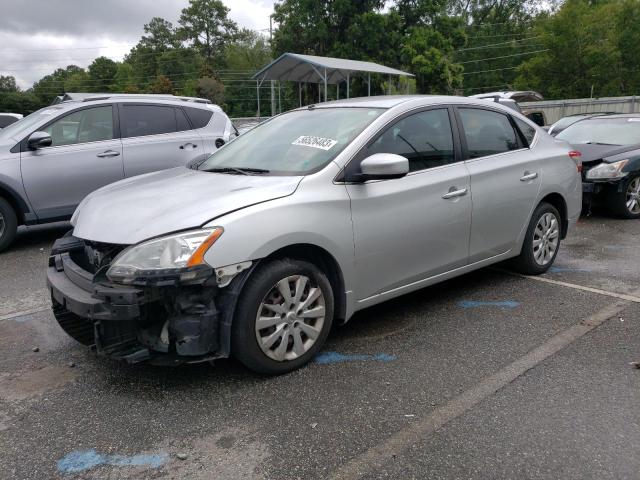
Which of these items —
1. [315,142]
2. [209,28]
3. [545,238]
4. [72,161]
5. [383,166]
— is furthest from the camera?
[209,28]

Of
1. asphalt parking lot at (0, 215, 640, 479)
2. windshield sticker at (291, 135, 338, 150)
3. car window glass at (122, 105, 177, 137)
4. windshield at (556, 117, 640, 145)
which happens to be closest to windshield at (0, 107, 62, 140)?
car window glass at (122, 105, 177, 137)

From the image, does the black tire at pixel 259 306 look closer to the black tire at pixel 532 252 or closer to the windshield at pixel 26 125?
the black tire at pixel 532 252

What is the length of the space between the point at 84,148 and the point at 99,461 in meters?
5.23

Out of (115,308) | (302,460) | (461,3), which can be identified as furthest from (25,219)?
(461,3)

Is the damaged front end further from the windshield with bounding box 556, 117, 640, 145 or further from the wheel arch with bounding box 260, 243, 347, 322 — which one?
the windshield with bounding box 556, 117, 640, 145

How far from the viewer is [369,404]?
2.98 meters

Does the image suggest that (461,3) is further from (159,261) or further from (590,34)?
(159,261)

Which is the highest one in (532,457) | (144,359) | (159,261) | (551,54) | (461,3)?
(461,3)

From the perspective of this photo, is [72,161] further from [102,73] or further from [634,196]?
[102,73]

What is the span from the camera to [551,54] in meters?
42.6

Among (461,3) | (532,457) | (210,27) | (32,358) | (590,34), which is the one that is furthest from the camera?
(210,27)

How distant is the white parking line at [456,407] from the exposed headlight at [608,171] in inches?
169

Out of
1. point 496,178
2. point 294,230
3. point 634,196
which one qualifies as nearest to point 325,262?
point 294,230

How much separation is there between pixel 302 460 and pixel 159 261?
1.22 m
